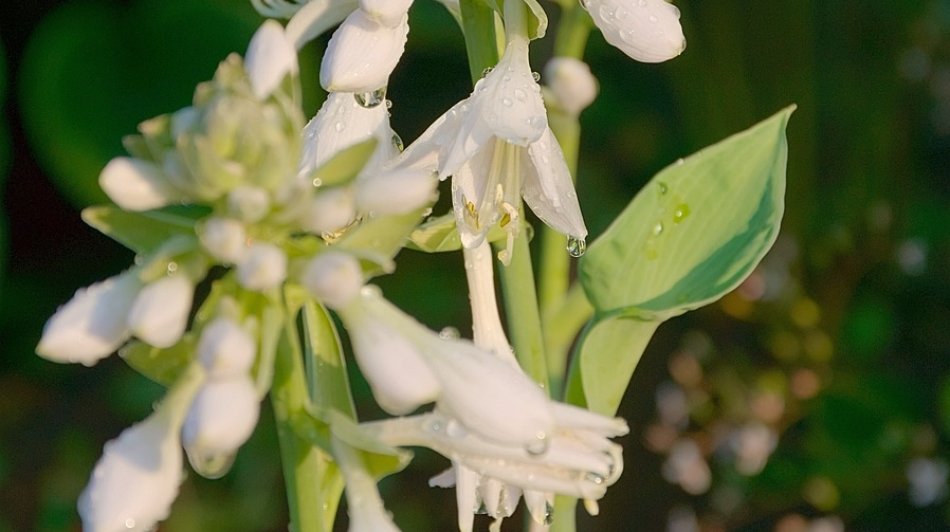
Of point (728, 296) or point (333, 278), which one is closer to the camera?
point (333, 278)

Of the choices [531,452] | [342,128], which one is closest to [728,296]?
[342,128]

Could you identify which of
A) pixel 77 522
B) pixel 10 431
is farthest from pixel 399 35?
pixel 10 431

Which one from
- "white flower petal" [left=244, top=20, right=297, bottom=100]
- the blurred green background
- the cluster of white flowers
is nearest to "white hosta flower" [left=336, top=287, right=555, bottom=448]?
the cluster of white flowers

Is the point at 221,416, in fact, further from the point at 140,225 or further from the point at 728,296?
the point at 728,296

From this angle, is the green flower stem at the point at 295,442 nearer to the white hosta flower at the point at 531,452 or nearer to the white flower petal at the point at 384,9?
the white hosta flower at the point at 531,452

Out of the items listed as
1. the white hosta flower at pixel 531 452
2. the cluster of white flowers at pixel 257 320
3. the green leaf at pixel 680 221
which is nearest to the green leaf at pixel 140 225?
the cluster of white flowers at pixel 257 320

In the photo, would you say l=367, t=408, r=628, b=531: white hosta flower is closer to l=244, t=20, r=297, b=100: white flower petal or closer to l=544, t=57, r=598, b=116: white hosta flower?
l=244, t=20, r=297, b=100: white flower petal
